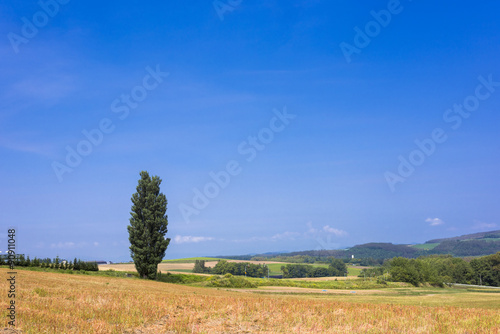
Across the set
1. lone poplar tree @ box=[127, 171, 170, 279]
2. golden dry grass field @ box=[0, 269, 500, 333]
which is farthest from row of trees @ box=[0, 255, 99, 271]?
golden dry grass field @ box=[0, 269, 500, 333]

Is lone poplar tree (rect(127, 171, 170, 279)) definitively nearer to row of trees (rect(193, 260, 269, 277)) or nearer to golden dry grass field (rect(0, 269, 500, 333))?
golden dry grass field (rect(0, 269, 500, 333))

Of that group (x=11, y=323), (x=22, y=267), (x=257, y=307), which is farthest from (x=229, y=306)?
(x=22, y=267)

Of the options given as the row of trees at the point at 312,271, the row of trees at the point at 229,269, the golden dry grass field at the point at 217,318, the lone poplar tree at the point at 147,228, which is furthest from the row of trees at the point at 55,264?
the row of trees at the point at 312,271

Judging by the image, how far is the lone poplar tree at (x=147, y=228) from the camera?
6262 centimetres

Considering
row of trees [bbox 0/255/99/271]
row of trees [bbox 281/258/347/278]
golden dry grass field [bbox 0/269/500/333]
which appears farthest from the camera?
row of trees [bbox 281/258/347/278]

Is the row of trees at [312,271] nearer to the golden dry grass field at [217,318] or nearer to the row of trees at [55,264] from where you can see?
the row of trees at [55,264]

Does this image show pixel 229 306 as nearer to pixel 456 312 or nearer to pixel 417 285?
pixel 456 312

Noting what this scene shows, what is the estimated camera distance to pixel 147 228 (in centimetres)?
6347

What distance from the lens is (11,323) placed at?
1252cm

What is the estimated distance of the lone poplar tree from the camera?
62625 millimetres

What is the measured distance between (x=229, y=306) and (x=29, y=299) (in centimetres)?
896

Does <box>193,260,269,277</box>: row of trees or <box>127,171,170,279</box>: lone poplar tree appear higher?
<box>127,171,170,279</box>: lone poplar tree

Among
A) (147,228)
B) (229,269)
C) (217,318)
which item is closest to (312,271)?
(229,269)

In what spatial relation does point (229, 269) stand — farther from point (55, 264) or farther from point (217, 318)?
point (217, 318)
